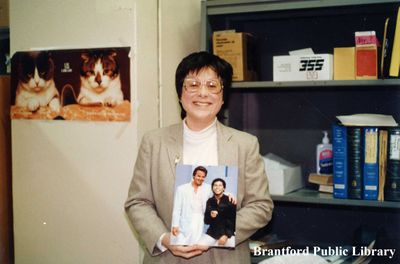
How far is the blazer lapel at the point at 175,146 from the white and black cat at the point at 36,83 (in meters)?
0.65

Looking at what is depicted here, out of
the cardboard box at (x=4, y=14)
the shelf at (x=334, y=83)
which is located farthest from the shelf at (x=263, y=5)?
the cardboard box at (x=4, y=14)

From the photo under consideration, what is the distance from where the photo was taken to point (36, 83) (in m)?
1.90

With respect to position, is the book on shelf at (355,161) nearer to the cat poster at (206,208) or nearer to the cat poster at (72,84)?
the cat poster at (206,208)

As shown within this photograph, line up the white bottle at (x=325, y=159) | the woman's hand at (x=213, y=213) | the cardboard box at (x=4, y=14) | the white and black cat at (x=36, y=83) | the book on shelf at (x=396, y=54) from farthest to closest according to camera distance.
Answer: the cardboard box at (x=4, y=14) → the white bottle at (x=325, y=159) → the white and black cat at (x=36, y=83) → the book on shelf at (x=396, y=54) → the woman's hand at (x=213, y=213)

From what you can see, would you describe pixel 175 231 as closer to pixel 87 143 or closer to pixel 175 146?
pixel 175 146

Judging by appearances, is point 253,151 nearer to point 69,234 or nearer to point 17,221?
point 69,234

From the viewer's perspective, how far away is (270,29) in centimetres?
221

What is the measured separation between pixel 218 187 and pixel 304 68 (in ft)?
2.56

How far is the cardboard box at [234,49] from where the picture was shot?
6.16 ft

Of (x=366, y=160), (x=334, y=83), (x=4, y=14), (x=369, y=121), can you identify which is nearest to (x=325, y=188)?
(x=366, y=160)

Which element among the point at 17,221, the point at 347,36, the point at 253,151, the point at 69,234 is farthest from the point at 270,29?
the point at 17,221

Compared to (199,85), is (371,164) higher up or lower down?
lower down

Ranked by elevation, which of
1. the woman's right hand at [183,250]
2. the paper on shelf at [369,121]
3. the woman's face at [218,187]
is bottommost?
the woman's right hand at [183,250]

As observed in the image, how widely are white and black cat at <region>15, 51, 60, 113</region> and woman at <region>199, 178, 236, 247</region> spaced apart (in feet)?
2.99
